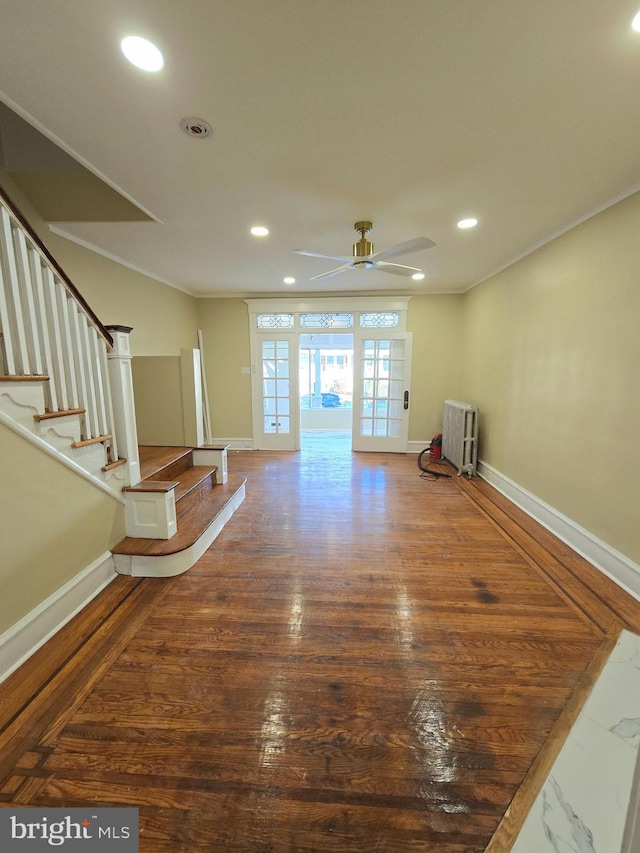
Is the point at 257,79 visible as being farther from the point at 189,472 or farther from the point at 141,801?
the point at 189,472

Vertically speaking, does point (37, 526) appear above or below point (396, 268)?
below

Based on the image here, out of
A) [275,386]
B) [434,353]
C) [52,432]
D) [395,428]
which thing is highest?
[434,353]

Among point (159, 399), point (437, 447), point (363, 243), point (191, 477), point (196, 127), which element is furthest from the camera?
point (437, 447)

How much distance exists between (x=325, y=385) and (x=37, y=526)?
7.14m

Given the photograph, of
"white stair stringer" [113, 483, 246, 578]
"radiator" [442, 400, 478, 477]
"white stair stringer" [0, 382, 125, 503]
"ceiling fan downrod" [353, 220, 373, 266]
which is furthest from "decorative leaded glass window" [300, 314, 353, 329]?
"white stair stringer" [113, 483, 246, 578]

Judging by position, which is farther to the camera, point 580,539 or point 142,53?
point 580,539

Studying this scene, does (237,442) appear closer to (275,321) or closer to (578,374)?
(275,321)

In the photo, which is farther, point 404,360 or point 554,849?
point 404,360

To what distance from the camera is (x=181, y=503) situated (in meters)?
2.92

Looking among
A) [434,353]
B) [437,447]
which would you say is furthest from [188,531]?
[434,353]

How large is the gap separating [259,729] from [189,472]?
2557 millimetres

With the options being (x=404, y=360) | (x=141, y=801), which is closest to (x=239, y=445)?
(x=404, y=360)

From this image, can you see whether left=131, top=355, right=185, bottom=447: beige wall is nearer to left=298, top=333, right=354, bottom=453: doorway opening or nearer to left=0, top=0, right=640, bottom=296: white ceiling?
left=0, top=0, right=640, bottom=296: white ceiling

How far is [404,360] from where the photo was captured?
17.6 ft
